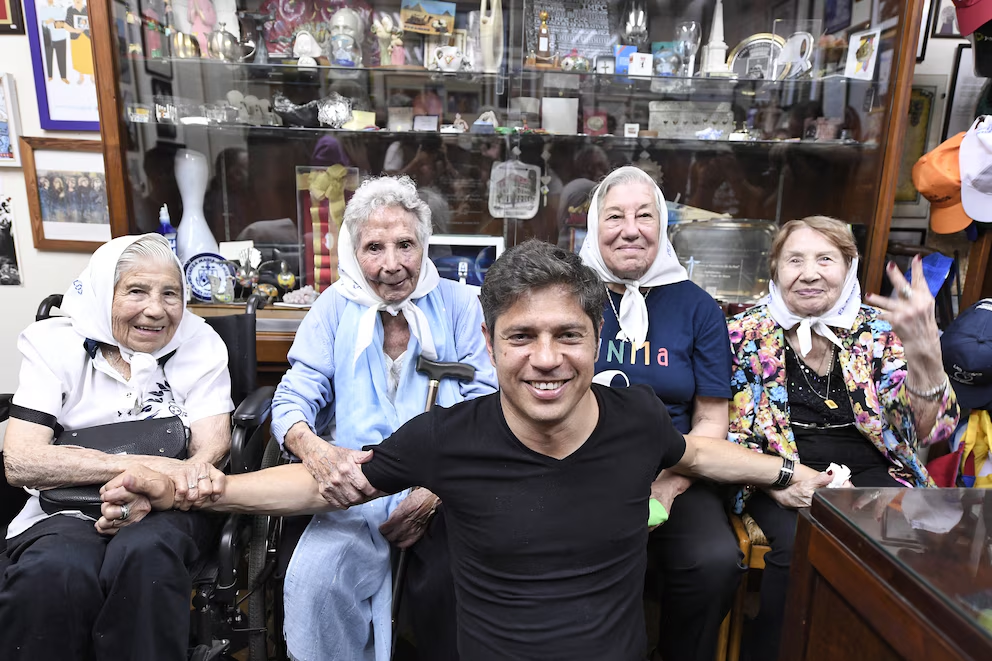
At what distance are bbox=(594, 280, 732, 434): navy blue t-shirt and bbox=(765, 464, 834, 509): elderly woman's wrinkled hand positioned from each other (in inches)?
11.4

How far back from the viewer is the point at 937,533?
37.1 inches

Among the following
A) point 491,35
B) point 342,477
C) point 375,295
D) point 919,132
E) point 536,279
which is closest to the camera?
point 536,279

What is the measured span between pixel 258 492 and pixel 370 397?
0.44 metres

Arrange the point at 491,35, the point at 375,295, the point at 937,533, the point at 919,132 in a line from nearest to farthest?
the point at 937,533 → the point at 375,295 → the point at 491,35 → the point at 919,132

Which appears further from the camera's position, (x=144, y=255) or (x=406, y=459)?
(x=144, y=255)

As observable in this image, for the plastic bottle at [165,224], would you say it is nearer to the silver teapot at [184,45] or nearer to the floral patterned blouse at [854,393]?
the silver teapot at [184,45]

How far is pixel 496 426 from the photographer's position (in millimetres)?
1218

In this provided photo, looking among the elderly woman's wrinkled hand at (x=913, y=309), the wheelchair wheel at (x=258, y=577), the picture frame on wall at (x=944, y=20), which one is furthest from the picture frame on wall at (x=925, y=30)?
the wheelchair wheel at (x=258, y=577)

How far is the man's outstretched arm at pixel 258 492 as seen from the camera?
4.53 ft

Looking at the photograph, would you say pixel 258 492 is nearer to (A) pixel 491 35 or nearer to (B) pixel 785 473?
(B) pixel 785 473

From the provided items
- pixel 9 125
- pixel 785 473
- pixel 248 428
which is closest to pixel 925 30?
pixel 785 473

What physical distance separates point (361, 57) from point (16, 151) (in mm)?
1532

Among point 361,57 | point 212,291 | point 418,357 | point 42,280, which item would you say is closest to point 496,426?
point 418,357

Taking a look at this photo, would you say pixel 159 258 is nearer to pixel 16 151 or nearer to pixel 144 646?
pixel 144 646
